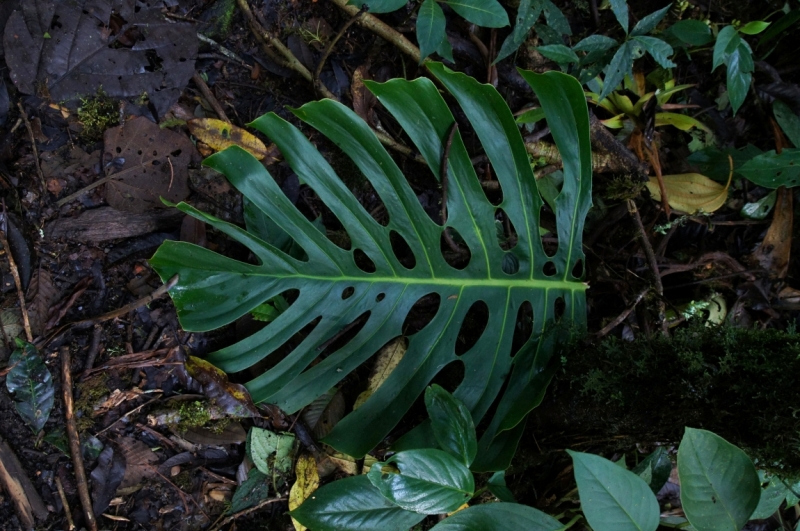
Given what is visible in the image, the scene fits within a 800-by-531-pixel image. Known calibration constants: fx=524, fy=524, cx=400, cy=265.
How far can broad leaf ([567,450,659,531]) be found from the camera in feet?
3.52

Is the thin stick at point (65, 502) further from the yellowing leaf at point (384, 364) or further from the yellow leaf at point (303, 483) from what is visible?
the yellowing leaf at point (384, 364)

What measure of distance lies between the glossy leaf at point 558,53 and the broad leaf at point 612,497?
1235 mm

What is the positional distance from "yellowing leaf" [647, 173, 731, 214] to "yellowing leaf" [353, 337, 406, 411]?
1100mm

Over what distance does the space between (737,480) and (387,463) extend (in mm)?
750

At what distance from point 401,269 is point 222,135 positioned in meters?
0.75

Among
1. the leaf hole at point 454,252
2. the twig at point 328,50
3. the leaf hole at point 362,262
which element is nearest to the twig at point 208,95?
the twig at point 328,50

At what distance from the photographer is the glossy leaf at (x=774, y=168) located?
179 centimetres

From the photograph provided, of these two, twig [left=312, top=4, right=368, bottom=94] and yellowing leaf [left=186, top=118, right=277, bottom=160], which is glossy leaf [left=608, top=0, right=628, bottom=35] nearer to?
twig [left=312, top=4, right=368, bottom=94]

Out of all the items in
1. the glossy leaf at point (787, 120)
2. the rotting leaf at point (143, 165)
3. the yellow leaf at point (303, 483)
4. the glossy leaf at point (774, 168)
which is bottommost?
the yellow leaf at point (303, 483)

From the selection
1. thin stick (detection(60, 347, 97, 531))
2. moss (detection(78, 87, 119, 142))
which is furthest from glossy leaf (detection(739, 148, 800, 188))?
thin stick (detection(60, 347, 97, 531))

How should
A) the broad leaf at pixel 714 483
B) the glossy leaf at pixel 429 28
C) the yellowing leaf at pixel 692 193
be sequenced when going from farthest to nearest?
1. the yellowing leaf at pixel 692 193
2. the glossy leaf at pixel 429 28
3. the broad leaf at pixel 714 483

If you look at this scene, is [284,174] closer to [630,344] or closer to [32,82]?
[32,82]

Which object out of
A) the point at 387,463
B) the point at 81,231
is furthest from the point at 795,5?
the point at 81,231

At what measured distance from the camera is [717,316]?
1943 mm
